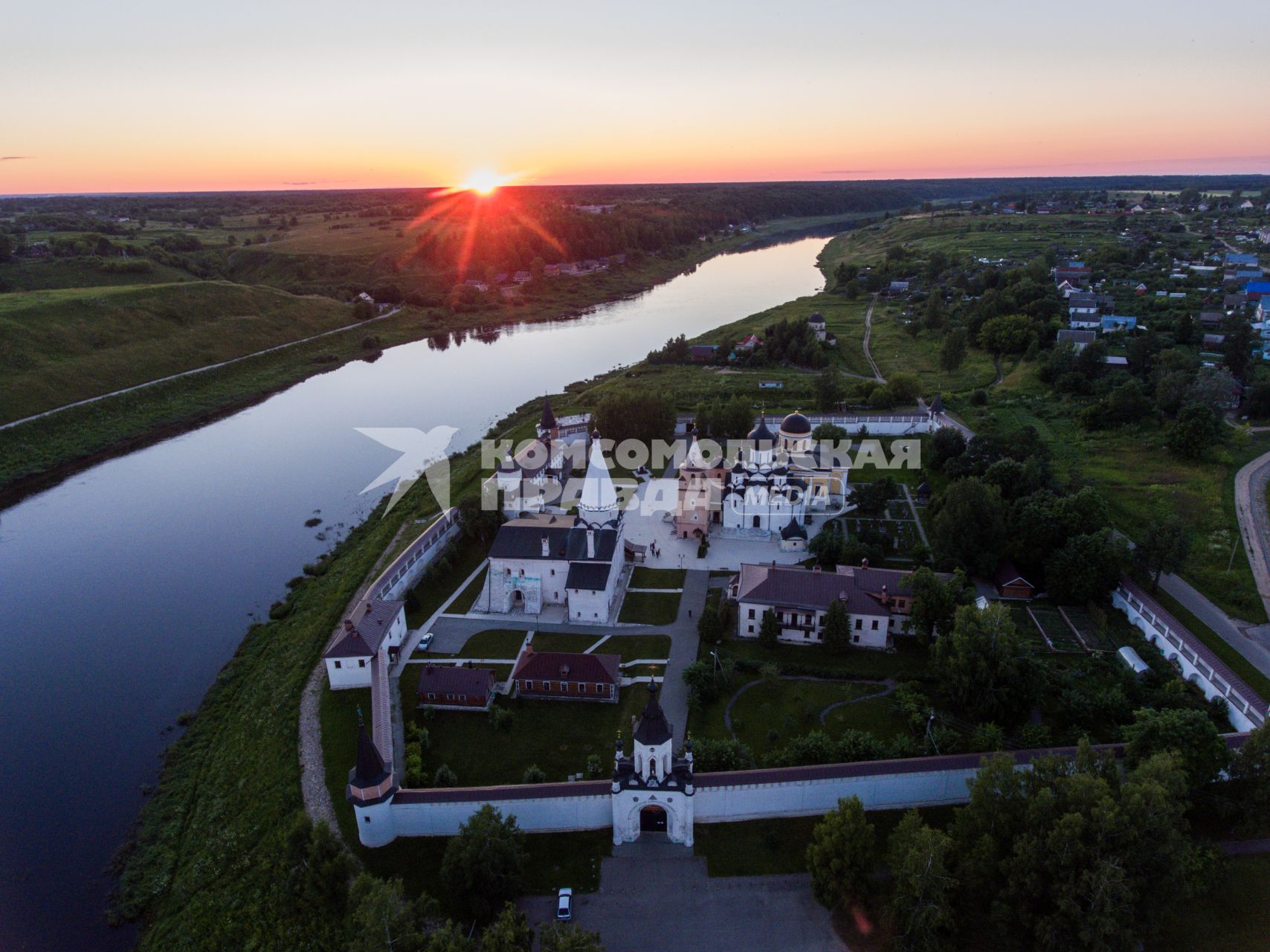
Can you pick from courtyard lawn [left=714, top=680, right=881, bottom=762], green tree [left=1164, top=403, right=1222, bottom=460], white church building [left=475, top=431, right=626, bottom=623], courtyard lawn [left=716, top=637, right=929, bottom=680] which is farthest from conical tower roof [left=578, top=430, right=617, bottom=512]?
green tree [left=1164, top=403, right=1222, bottom=460]

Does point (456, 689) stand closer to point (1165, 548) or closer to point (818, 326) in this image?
point (1165, 548)

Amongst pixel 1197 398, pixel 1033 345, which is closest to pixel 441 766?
pixel 1197 398

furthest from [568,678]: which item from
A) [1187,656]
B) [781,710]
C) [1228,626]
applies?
[1228,626]

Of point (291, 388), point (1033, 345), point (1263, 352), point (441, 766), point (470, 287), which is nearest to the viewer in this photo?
point (441, 766)

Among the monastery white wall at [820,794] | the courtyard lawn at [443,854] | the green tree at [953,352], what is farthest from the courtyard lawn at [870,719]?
the green tree at [953,352]

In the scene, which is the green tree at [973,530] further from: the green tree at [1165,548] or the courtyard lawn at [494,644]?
the courtyard lawn at [494,644]

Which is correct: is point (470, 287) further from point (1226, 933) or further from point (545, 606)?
point (1226, 933)

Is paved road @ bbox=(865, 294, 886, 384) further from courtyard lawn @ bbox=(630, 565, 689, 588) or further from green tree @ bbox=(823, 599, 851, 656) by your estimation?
green tree @ bbox=(823, 599, 851, 656)

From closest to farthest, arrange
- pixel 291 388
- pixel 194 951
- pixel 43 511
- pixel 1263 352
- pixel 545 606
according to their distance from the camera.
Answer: pixel 194 951, pixel 545 606, pixel 43 511, pixel 1263 352, pixel 291 388
